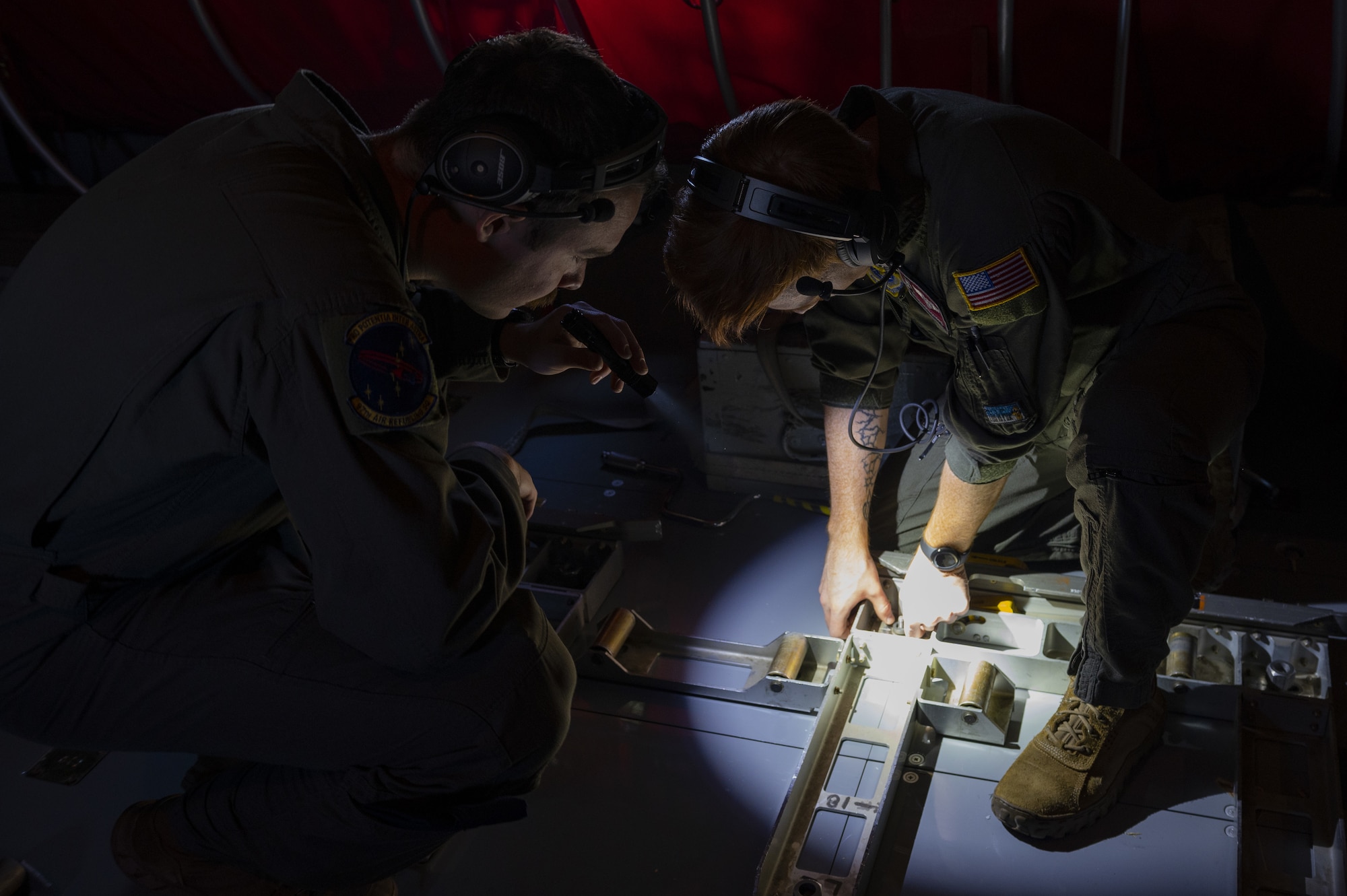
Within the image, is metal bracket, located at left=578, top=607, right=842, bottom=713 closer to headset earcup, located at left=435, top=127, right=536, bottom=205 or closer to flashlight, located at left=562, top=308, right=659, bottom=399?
flashlight, located at left=562, top=308, right=659, bottom=399

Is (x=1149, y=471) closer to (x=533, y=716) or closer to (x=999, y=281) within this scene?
→ (x=999, y=281)

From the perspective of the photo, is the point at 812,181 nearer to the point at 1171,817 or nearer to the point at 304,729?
the point at 304,729

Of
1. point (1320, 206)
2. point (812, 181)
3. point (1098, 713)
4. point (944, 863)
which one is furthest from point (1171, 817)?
point (1320, 206)

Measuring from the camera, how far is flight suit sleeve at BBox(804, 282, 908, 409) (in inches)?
100.0

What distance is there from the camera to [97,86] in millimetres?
5434

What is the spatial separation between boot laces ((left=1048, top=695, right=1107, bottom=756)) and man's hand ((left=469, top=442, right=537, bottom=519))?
3.98ft

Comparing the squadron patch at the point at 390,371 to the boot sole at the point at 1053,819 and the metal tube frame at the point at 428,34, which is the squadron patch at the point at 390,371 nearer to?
the boot sole at the point at 1053,819

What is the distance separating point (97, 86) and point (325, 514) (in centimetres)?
514

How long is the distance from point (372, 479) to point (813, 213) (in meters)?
0.93

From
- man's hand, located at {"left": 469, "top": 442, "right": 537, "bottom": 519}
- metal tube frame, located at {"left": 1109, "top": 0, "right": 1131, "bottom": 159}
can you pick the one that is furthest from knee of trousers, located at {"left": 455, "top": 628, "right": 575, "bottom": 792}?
metal tube frame, located at {"left": 1109, "top": 0, "right": 1131, "bottom": 159}

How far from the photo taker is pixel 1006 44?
3.48 m

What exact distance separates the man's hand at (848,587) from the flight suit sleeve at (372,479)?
1.22 metres

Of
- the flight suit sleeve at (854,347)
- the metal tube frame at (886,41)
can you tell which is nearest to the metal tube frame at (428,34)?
the metal tube frame at (886,41)

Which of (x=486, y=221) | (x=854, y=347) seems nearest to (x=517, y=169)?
(x=486, y=221)
